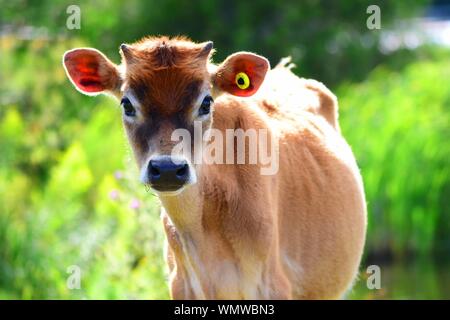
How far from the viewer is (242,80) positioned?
7.79 metres

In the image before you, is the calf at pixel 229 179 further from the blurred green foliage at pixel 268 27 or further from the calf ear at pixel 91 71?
the blurred green foliage at pixel 268 27

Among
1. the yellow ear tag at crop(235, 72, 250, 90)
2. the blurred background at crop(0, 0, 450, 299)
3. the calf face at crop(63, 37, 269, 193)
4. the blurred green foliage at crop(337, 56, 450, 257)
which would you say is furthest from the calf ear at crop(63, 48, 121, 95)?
the blurred green foliage at crop(337, 56, 450, 257)

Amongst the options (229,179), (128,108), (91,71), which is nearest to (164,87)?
(128,108)

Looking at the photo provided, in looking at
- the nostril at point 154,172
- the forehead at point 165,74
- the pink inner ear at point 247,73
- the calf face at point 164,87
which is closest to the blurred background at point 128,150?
the calf face at point 164,87

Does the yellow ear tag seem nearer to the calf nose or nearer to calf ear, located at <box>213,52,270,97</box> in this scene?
calf ear, located at <box>213,52,270,97</box>

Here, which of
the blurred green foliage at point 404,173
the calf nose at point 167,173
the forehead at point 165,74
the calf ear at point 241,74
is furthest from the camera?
the blurred green foliage at point 404,173

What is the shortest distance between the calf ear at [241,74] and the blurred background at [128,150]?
0.90 m

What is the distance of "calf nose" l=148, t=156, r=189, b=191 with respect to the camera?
275 inches

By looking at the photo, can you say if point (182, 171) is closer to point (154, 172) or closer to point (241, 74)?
point (154, 172)

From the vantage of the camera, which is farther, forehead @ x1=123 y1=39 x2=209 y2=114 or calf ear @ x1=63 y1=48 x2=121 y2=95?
calf ear @ x1=63 y1=48 x2=121 y2=95

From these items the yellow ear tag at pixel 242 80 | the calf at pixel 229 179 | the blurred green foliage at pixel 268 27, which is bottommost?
the calf at pixel 229 179

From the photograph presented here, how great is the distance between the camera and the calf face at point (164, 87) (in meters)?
7.09

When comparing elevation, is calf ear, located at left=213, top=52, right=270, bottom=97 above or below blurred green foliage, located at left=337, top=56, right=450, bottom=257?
above

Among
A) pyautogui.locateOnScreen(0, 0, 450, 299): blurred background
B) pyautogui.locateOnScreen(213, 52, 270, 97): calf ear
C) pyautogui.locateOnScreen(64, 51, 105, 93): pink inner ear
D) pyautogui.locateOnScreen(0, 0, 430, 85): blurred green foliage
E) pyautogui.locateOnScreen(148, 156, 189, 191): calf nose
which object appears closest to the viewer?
pyautogui.locateOnScreen(148, 156, 189, 191): calf nose
